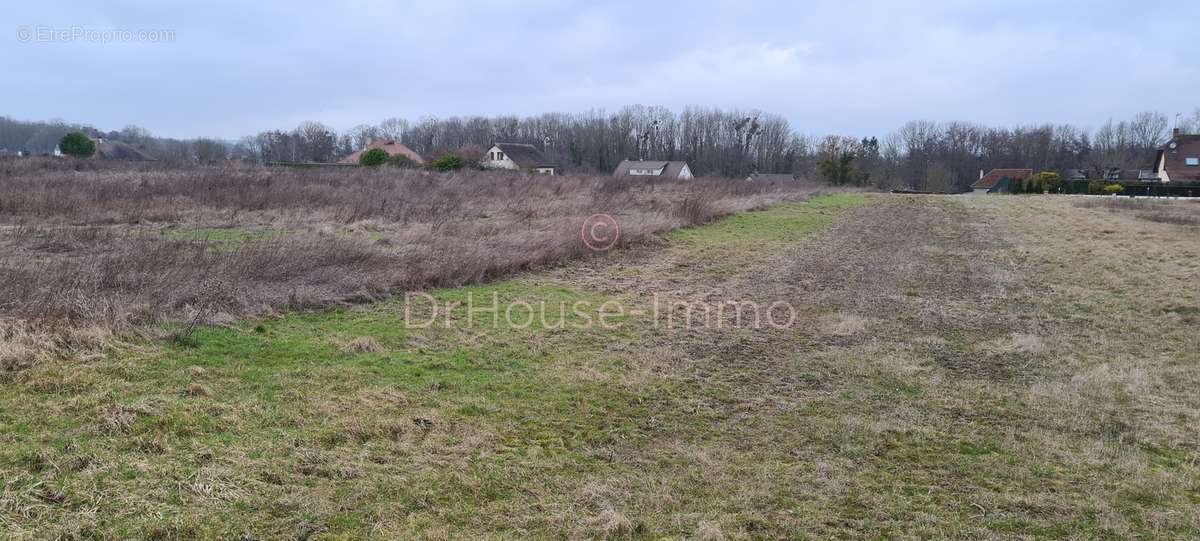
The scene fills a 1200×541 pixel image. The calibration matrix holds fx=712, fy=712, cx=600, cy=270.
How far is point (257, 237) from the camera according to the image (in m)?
12.5

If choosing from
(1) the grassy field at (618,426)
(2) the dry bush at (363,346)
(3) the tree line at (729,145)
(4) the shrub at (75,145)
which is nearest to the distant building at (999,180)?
(3) the tree line at (729,145)

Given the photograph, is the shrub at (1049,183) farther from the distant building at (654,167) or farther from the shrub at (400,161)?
the shrub at (400,161)

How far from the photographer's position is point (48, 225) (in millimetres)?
13266

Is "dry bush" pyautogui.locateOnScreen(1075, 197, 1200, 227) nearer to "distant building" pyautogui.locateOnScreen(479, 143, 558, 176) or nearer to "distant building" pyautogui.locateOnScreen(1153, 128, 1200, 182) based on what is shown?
"distant building" pyautogui.locateOnScreen(1153, 128, 1200, 182)

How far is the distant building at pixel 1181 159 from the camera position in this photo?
51.7m

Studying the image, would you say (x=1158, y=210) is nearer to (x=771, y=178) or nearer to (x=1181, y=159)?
(x=771, y=178)

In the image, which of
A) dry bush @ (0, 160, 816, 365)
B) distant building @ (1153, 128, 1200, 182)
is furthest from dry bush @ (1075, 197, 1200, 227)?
distant building @ (1153, 128, 1200, 182)

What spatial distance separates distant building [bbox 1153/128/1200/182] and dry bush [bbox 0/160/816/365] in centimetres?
4507

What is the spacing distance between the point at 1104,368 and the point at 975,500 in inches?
133

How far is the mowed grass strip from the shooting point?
10.7ft

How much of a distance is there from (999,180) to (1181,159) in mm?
11849

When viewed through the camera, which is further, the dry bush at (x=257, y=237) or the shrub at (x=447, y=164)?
the shrub at (x=447, y=164)

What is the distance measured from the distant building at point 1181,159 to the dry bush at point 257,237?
1774 inches

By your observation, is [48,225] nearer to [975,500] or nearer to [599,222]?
[599,222]
